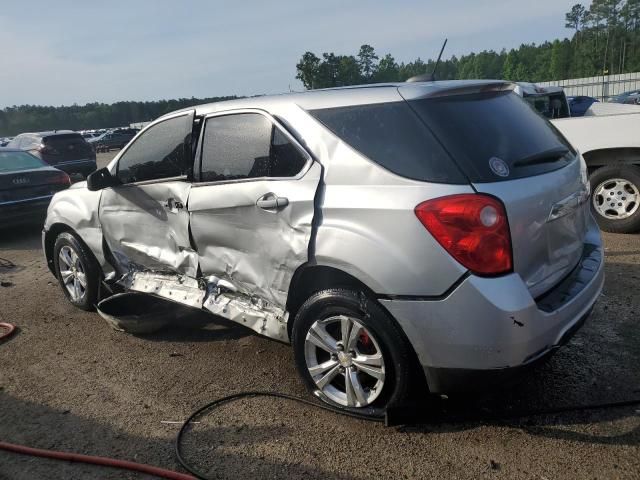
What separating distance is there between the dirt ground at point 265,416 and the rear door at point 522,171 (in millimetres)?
774

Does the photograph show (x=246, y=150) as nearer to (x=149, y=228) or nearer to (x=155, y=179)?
(x=155, y=179)

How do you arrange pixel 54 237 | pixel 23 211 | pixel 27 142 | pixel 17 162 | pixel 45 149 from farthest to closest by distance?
pixel 27 142 < pixel 45 149 < pixel 17 162 < pixel 23 211 < pixel 54 237

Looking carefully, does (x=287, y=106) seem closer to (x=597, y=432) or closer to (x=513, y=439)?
(x=513, y=439)

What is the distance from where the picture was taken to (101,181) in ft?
14.3

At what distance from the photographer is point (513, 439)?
2791 mm

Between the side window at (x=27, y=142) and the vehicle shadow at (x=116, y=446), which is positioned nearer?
the vehicle shadow at (x=116, y=446)

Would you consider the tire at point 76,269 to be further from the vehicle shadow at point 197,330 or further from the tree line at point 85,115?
the tree line at point 85,115

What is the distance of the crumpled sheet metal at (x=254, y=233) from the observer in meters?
3.04

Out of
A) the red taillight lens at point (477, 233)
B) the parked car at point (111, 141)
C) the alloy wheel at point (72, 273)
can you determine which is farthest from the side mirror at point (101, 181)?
the parked car at point (111, 141)

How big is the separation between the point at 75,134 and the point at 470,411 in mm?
16561

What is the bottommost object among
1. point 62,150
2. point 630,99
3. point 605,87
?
point 62,150

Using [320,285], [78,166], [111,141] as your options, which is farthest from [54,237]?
[111,141]

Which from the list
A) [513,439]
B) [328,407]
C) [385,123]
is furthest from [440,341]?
[385,123]

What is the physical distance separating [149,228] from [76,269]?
4.39ft
